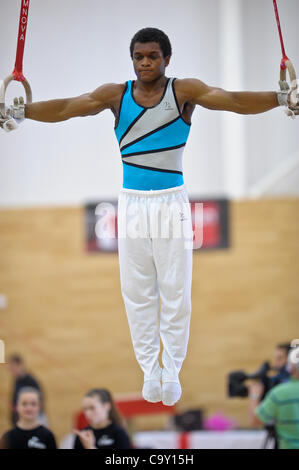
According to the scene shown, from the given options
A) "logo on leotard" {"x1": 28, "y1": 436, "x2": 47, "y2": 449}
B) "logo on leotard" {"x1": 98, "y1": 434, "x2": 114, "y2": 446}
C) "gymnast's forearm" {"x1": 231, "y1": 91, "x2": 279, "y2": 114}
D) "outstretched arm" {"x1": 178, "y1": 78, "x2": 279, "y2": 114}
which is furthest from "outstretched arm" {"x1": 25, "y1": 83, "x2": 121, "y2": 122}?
"logo on leotard" {"x1": 98, "y1": 434, "x2": 114, "y2": 446}

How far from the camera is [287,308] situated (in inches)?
360

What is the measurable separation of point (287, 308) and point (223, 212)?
144cm

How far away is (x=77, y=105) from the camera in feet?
12.3

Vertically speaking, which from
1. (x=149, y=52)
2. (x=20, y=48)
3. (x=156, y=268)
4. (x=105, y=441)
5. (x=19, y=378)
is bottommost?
(x=105, y=441)

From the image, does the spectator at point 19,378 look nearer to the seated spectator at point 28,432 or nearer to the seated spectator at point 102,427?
the seated spectator at point 102,427

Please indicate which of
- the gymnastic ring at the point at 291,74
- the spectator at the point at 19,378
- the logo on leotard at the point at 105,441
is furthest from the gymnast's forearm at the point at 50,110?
the spectator at the point at 19,378

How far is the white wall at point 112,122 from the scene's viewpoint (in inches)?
338

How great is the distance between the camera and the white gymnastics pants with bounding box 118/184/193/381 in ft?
12.1

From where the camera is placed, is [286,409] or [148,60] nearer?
[148,60]

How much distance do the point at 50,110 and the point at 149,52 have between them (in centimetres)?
60

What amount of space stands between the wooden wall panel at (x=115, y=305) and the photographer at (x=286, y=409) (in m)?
3.99

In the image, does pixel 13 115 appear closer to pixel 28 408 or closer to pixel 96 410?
pixel 28 408

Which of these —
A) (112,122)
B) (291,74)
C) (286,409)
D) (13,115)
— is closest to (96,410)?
(286,409)
